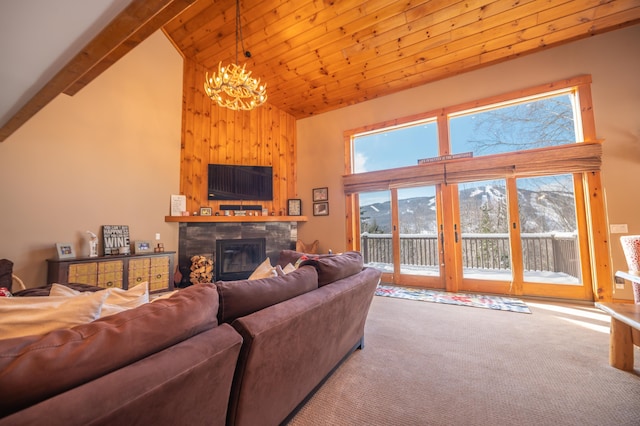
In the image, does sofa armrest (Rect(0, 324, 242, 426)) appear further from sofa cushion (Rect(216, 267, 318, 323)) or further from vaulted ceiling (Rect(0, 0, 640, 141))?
vaulted ceiling (Rect(0, 0, 640, 141))

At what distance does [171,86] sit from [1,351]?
16.6ft

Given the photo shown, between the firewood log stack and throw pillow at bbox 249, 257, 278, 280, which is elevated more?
throw pillow at bbox 249, 257, 278, 280

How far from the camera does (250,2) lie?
344 cm

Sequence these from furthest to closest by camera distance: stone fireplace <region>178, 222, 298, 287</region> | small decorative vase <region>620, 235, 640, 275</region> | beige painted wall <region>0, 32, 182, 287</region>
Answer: stone fireplace <region>178, 222, 298, 287</region>
beige painted wall <region>0, 32, 182, 287</region>
small decorative vase <region>620, 235, 640, 275</region>

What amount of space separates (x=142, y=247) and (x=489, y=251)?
572 cm

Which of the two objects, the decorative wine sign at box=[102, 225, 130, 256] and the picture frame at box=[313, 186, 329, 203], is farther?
the picture frame at box=[313, 186, 329, 203]

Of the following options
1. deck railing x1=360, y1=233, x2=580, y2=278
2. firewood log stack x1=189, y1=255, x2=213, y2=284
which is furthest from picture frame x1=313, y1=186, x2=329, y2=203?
firewood log stack x1=189, y1=255, x2=213, y2=284

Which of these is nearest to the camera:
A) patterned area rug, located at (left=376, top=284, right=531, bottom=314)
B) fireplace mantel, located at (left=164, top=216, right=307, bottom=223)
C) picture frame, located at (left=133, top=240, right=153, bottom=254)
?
patterned area rug, located at (left=376, top=284, right=531, bottom=314)

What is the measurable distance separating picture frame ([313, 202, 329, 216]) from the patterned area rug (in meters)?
2.02

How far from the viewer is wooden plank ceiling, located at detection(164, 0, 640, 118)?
10.6 feet

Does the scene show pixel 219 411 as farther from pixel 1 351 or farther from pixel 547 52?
pixel 547 52

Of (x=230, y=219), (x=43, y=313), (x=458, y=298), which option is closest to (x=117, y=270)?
(x=230, y=219)

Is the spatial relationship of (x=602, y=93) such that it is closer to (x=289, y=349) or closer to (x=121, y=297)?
(x=289, y=349)

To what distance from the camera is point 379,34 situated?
3.69m
